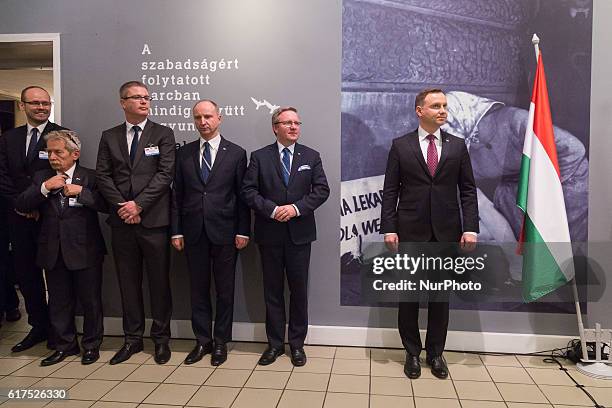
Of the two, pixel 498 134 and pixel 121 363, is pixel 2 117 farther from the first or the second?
pixel 498 134

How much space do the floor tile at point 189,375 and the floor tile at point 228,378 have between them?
0.15 feet

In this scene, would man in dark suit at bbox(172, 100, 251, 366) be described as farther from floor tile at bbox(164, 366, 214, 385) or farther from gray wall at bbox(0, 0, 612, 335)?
gray wall at bbox(0, 0, 612, 335)

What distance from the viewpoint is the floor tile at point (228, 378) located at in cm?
288

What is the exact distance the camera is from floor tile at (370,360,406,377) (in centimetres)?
303

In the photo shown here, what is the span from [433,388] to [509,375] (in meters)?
0.58

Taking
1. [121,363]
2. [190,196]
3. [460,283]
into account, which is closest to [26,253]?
[121,363]

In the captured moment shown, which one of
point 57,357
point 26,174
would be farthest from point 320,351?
point 26,174

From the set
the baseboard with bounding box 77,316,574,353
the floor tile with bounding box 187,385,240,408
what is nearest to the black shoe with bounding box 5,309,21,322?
the baseboard with bounding box 77,316,574,353

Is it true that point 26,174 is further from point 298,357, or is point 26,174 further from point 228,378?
point 298,357

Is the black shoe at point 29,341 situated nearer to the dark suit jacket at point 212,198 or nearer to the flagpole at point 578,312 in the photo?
the dark suit jacket at point 212,198

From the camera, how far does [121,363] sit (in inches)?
126

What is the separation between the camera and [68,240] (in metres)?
3.13

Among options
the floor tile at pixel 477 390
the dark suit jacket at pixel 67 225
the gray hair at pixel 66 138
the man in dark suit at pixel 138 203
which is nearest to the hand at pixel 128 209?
the man in dark suit at pixel 138 203

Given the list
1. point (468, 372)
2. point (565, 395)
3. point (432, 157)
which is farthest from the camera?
point (468, 372)
